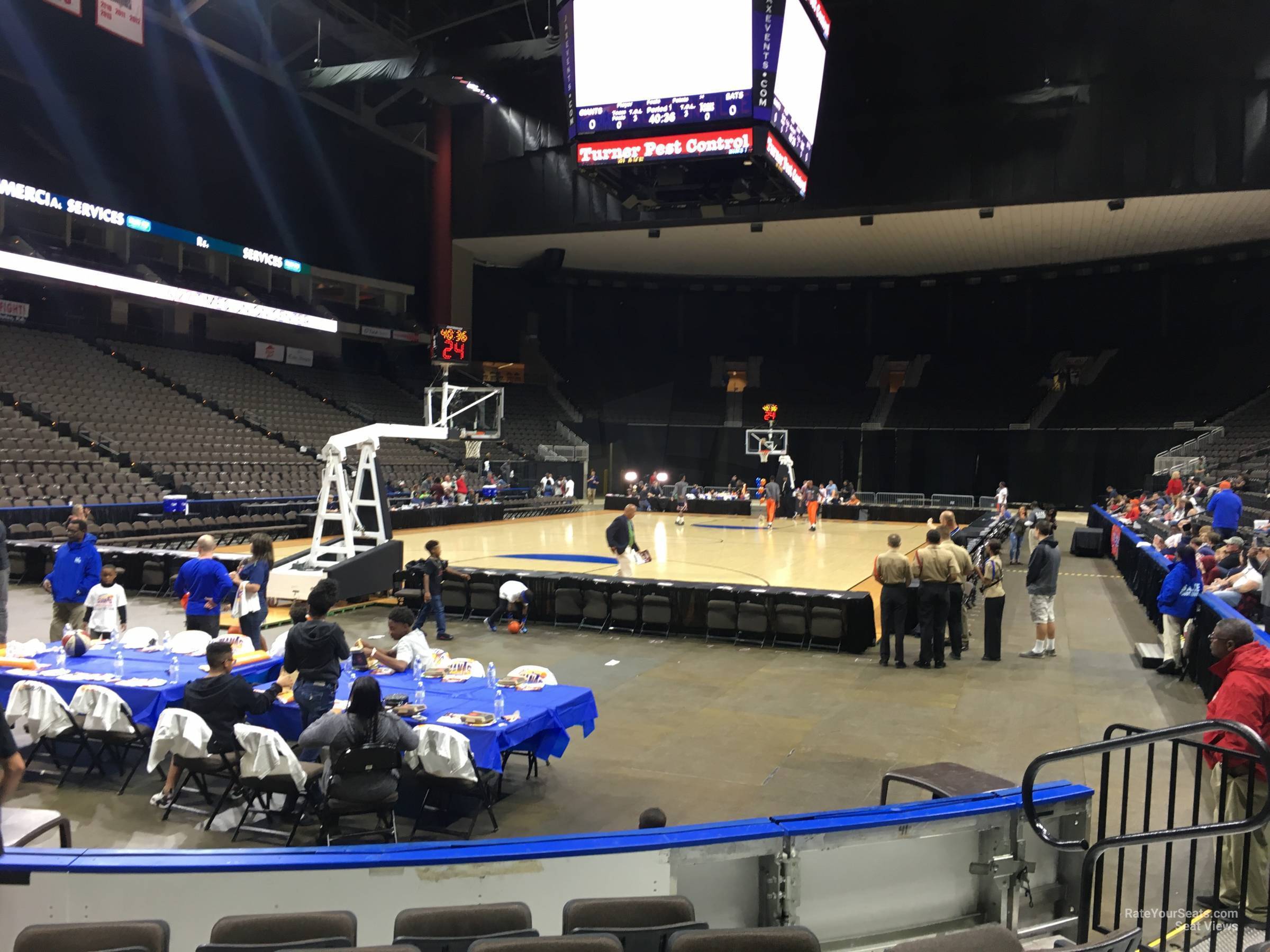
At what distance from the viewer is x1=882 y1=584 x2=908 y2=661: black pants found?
1047 centimetres

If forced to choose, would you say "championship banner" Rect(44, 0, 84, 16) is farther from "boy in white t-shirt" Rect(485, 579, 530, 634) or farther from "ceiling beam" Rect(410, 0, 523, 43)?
"boy in white t-shirt" Rect(485, 579, 530, 634)

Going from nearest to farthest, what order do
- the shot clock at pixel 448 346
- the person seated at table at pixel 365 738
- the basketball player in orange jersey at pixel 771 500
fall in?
the person seated at table at pixel 365 738 < the shot clock at pixel 448 346 < the basketball player in orange jersey at pixel 771 500

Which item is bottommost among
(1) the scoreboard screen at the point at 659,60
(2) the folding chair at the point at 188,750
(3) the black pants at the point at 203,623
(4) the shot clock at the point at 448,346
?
(2) the folding chair at the point at 188,750

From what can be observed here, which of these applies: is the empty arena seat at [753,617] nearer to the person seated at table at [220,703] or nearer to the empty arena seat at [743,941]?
the person seated at table at [220,703]

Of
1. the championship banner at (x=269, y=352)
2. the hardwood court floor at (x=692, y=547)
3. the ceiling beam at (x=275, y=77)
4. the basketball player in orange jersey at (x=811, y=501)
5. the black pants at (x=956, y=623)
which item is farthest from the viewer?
the championship banner at (x=269, y=352)

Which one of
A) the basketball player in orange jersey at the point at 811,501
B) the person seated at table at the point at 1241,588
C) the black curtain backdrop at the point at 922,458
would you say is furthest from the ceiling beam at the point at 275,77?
the person seated at table at the point at 1241,588

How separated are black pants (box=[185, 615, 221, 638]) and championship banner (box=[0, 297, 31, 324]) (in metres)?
21.9

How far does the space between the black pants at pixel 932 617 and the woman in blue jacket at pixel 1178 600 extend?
232 cm

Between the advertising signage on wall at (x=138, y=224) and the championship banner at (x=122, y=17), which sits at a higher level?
the championship banner at (x=122, y=17)

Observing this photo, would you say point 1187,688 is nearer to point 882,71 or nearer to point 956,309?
point 882,71

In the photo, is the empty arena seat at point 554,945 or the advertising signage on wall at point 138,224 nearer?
the empty arena seat at point 554,945

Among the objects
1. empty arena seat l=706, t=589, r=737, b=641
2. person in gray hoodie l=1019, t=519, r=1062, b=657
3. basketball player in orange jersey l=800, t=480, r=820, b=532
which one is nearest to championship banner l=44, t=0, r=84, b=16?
empty arena seat l=706, t=589, r=737, b=641

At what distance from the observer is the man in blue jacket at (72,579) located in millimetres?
9094

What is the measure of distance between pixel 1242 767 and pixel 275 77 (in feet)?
109
